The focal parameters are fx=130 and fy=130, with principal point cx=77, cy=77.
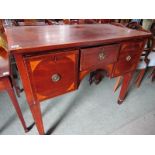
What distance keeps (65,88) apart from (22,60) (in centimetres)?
34

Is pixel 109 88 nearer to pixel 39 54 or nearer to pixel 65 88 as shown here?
pixel 65 88

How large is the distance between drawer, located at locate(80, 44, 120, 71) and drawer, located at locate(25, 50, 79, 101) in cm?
6

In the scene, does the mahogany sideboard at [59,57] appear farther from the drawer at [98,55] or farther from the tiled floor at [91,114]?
the tiled floor at [91,114]

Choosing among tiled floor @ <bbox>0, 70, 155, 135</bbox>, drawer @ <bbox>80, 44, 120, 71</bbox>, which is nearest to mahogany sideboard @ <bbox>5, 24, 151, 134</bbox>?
drawer @ <bbox>80, 44, 120, 71</bbox>

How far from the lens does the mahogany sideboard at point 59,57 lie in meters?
0.67

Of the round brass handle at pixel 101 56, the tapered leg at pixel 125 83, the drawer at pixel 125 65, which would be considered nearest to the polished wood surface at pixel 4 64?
the round brass handle at pixel 101 56

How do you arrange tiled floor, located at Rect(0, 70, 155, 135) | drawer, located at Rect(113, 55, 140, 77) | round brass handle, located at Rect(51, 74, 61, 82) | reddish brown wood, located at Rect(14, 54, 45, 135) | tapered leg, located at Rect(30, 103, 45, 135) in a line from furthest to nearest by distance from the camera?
tiled floor, located at Rect(0, 70, 155, 135), drawer, located at Rect(113, 55, 140, 77), tapered leg, located at Rect(30, 103, 45, 135), round brass handle, located at Rect(51, 74, 61, 82), reddish brown wood, located at Rect(14, 54, 45, 135)

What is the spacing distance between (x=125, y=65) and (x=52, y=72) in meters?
0.65

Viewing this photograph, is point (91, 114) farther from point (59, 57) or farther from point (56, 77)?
point (59, 57)

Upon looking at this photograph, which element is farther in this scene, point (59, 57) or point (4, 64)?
point (4, 64)

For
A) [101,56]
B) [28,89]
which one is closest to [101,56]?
[101,56]

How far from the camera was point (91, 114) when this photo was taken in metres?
1.36

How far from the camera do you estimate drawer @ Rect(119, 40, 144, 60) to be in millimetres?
957

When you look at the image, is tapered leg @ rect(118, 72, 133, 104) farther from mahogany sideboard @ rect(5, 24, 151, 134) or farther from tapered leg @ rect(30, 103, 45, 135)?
tapered leg @ rect(30, 103, 45, 135)
